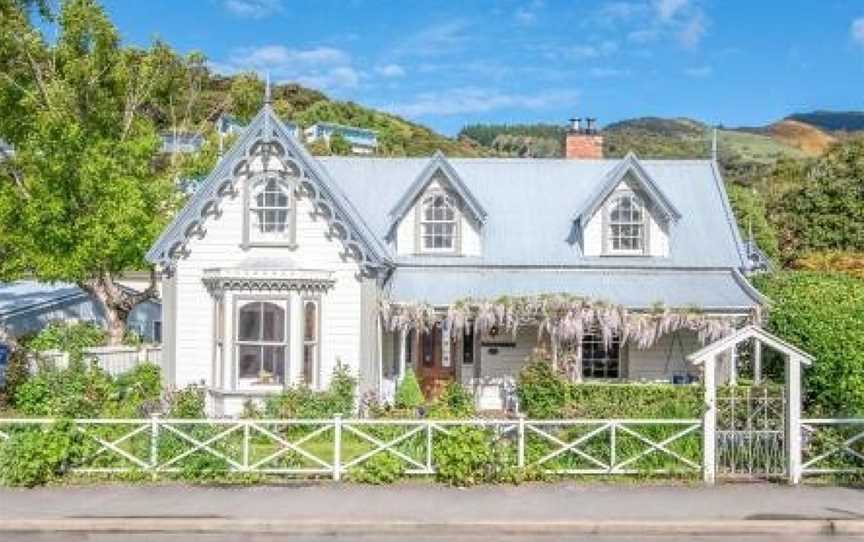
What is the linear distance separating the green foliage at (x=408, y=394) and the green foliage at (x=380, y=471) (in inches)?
234

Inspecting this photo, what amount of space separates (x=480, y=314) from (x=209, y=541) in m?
11.8

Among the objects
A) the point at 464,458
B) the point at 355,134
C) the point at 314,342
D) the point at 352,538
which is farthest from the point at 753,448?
the point at 355,134

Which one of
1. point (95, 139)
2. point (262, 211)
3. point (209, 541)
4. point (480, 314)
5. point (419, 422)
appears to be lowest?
point (209, 541)

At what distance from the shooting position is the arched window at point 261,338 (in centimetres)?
2238

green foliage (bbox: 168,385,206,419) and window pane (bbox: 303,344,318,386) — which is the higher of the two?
window pane (bbox: 303,344,318,386)

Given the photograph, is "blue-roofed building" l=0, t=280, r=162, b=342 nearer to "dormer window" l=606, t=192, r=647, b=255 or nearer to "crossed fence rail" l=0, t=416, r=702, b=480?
"crossed fence rail" l=0, t=416, r=702, b=480

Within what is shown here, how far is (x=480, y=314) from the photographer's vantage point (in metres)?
23.6

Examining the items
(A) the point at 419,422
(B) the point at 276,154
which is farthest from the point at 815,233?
(A) the point at 419,422

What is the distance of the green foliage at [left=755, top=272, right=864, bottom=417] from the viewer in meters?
18.7

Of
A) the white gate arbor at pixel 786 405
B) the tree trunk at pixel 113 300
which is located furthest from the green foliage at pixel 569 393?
the tree trunk at pixel 113 300

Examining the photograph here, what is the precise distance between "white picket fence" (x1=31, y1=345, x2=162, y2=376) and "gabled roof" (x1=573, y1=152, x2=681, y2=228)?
41.5ft

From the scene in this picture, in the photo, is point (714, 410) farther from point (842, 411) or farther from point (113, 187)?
point (113, 187)

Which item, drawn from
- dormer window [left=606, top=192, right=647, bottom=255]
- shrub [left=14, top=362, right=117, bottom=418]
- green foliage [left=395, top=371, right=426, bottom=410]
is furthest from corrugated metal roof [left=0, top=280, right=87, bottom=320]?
dormer window [left=606, top=192, right=647, bottom=255]

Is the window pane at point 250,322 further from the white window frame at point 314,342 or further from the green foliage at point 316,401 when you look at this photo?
the green foliage at point 316,401
